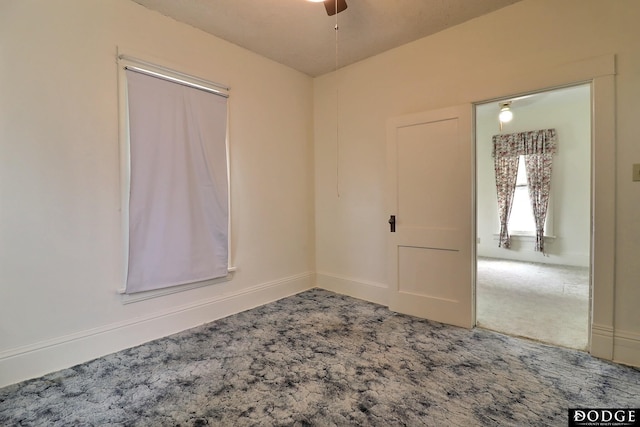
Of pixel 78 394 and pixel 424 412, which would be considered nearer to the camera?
pixel 424 412

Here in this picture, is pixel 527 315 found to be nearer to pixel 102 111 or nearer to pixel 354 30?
pixel 354 30

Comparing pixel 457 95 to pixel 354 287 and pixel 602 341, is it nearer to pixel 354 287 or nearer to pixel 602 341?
pixel 602 341

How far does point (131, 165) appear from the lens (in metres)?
2.40

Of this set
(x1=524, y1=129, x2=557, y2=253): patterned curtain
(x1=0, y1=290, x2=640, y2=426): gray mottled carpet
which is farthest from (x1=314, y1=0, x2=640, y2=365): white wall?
(x1=524, y1=129, x2=557, y2=253): patterned curtain

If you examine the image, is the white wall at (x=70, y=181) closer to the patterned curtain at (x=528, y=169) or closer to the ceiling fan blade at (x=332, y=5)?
the ceiling fan blade at (x=332, y=5)

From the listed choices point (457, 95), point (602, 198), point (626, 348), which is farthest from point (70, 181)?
point (626, 348)

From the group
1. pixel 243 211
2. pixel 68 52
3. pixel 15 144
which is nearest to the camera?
pixel 15 144

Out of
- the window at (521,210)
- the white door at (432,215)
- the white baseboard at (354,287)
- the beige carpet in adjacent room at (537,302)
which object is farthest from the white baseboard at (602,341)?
the window at (521,210)

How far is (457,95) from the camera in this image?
110 inches

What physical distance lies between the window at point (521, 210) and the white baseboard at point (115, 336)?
5130 mm

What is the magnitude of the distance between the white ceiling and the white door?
2.69ft

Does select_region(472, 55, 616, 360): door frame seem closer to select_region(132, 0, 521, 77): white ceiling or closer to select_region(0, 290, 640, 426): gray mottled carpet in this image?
Answer: select_region(0, 290, 640, 426): gray mottled carpet

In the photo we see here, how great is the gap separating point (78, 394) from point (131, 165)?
1.62 metres

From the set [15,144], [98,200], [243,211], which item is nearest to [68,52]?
[15,144]
